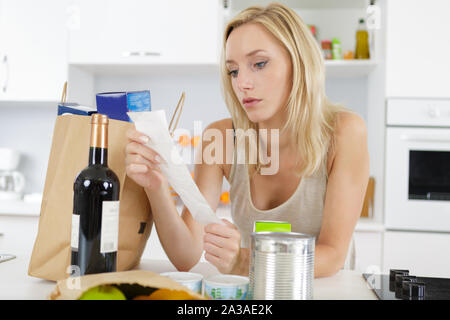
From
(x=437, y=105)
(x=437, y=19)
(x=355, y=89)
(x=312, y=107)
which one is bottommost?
(x=312, y=107)

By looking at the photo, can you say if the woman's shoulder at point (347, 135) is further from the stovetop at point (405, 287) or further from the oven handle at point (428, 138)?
the oven handle at point (428, 138)

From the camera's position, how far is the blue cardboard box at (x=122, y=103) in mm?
788

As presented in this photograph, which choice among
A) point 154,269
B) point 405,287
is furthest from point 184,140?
point 405,287

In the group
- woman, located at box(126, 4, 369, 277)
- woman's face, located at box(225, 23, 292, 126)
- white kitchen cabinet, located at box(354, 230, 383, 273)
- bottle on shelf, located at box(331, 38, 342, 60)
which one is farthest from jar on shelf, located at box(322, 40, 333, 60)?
woman's face, located at box(225, 23, 292, 126)

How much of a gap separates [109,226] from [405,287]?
494 millimetres

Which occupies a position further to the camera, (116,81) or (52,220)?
(116,81)

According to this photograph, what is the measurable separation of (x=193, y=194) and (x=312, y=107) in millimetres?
672

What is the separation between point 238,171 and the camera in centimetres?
135

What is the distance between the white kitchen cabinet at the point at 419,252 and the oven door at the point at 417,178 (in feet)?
0.16

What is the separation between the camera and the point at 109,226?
656 millimetres

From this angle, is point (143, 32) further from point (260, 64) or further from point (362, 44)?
point (260, 64)
